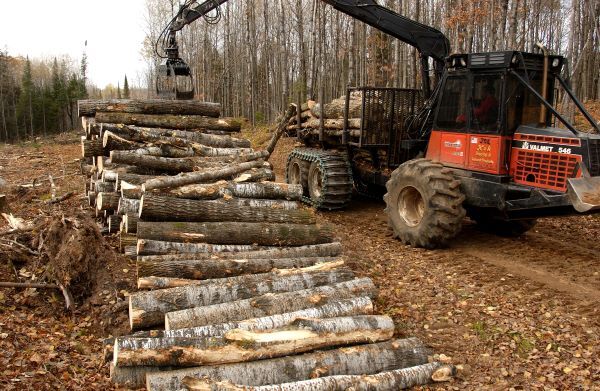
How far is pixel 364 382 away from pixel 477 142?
5017mm

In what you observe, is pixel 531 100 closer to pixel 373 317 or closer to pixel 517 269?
pixel 517 269

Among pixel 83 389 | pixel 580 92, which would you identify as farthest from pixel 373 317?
pixel 580 92

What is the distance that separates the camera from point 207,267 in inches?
238

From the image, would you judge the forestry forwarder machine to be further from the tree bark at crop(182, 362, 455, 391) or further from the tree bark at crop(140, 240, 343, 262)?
the tree bark at crop(182, 362, 455, 391)

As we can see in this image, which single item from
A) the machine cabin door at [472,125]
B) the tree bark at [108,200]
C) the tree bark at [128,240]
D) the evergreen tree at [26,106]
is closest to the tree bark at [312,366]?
the tree bark at [128,240]

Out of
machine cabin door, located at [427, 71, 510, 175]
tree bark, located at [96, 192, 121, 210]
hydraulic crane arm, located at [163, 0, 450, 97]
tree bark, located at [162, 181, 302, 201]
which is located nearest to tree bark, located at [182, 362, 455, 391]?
tree bark, located at [162, 181, 302, 201]

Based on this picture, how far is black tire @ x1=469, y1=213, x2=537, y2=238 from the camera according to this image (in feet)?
30.0

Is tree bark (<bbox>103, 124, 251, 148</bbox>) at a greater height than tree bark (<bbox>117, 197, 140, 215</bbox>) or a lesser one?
greater

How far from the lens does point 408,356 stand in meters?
5.09

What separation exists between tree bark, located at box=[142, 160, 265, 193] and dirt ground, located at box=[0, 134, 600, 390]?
115 centimetres

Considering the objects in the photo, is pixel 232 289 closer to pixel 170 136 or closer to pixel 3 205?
pixel 170 136

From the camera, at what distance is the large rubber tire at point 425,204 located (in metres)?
8.23

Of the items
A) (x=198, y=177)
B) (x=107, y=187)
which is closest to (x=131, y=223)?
(x=198, y=177)

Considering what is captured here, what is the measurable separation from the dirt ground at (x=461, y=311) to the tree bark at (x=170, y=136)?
2325 millimetres
